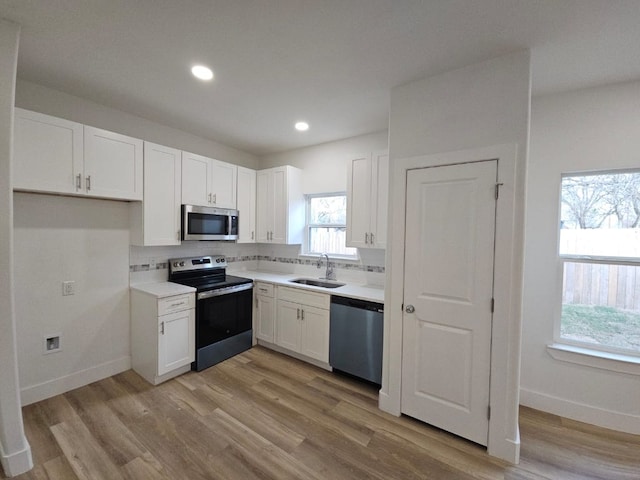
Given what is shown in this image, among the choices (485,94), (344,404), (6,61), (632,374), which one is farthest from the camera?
(344,404)

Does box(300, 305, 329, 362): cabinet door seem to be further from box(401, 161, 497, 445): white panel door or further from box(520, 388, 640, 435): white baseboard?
box(520, 388, 640, 435): white baseboard

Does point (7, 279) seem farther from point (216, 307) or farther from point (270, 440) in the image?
point (270, 440)

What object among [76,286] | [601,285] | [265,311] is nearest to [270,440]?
[265,311]

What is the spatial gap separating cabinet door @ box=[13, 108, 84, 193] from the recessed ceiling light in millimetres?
1174

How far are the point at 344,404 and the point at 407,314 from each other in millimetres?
1022

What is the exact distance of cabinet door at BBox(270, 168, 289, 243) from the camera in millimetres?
3732

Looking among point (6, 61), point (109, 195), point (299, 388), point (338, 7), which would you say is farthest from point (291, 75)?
point (299, 388)

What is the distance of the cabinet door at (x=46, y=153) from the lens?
2.02 meters

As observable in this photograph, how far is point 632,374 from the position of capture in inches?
80.2

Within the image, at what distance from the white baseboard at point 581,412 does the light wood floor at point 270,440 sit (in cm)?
7

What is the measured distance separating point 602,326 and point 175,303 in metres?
3.86

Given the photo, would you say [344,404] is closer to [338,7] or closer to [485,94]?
[485,94]

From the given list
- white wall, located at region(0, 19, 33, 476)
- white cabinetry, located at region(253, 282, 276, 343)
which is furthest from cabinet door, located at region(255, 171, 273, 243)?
white wall, located at region(0, 19, 33, 476)

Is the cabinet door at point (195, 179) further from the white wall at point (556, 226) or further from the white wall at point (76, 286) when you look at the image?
the white wall at point (556, 226)
